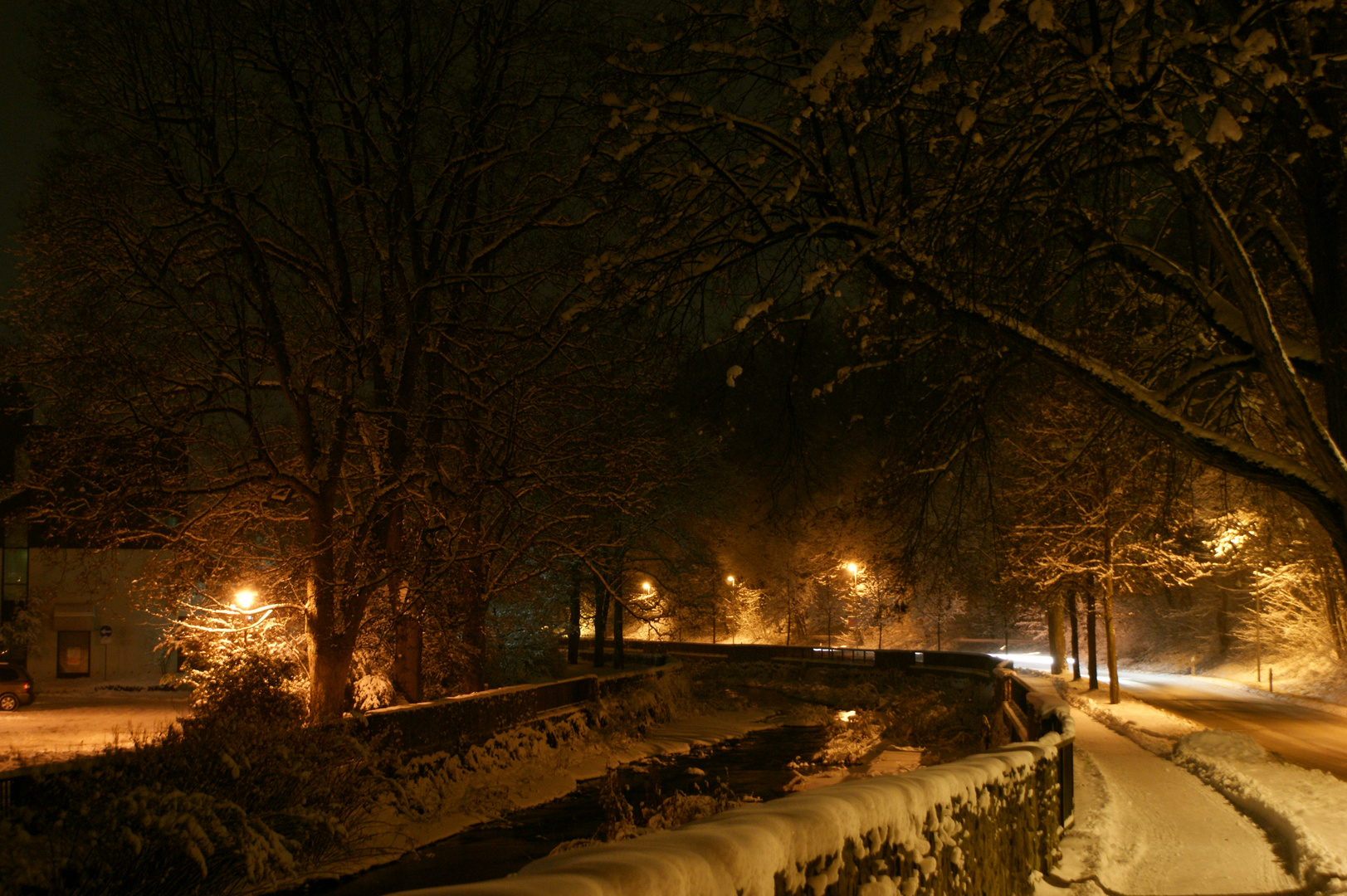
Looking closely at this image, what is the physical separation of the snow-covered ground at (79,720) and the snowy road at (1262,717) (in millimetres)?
19763

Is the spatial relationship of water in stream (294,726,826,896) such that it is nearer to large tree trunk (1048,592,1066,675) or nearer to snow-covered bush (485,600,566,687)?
snow-covered bush (485,600,566,687)

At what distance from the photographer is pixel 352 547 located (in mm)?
14141

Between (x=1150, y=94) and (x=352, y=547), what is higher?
(x=1150, y=94)

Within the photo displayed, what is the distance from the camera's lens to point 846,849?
401 centimetres

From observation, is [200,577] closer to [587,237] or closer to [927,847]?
[587,237]

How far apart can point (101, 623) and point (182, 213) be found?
32355 millimetres

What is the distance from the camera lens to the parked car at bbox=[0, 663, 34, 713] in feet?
87.6

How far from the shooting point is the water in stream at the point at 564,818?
438 inches

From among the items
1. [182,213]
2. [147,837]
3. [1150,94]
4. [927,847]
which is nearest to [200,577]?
[182,213]

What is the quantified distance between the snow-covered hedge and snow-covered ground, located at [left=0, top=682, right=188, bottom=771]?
35.6 ft

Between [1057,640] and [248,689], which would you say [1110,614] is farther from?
[248,689]

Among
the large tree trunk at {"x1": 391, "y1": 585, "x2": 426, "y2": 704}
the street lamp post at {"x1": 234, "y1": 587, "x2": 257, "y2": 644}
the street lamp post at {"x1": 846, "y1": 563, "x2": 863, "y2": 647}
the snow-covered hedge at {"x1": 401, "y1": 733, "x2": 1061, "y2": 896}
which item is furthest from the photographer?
the street lamp post at {"x1": 846, "y1": 563, "x2": 863, "y2": 647}

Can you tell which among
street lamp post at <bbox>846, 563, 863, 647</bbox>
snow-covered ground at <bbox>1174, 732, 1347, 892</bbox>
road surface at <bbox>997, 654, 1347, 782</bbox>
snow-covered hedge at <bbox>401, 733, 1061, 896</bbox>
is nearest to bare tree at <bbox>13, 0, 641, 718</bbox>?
snow-covered hedge at <bbox>401, 733, 1061, 896</bbox>

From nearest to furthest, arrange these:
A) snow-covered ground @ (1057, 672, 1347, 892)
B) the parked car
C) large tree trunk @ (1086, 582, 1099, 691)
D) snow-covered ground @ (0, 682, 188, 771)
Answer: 1. snow-covered ground @ (1057, 672, 1347, 892)
2. snow-covered ground @ (0, 682, 188, 771)
3. the parked car
4. large tree trunk @ (1086, 582, 1099, 691)
